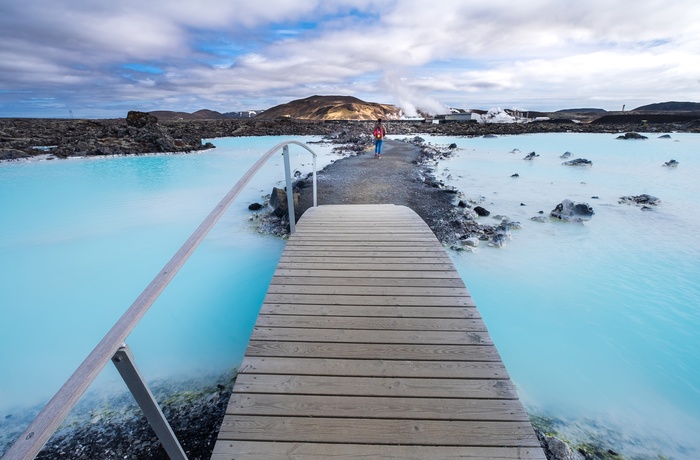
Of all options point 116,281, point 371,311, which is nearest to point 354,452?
point 371,311

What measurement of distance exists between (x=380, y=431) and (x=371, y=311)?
1183mm

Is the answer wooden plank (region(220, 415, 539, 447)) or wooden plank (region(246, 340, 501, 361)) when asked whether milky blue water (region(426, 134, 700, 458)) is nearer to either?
wooden plank (region(246, 340, 501, 361))

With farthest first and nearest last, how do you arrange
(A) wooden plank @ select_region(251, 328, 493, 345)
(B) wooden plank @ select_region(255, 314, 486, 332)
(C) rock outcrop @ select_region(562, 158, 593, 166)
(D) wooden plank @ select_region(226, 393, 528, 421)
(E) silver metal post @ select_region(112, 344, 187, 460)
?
(C) rock outcrop @ select_region(562, 158, 593, 166) < (B) wooden plank @ select_region(255, 314, 486, 332) < (A) wooden plank @ select_region(251, 328, 493, 345) < (D) wooden plank @ select_region(226, 393, 528, 421) < (E) silver metal post @ select_region(112, 344, 187, 460)

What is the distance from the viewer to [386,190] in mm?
9836

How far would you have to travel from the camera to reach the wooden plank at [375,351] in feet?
8.08

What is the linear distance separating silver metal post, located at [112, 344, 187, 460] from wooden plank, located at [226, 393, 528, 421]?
0.34 m

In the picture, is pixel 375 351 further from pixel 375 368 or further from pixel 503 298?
pixel 503 298

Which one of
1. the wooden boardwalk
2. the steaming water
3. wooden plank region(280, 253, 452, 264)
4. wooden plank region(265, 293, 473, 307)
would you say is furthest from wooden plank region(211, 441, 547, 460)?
wooden plank region(280, 253, 452, 264)

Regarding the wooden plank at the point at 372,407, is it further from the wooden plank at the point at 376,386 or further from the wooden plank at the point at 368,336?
the wooden plank at the point at 368,336

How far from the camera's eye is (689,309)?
211 inches

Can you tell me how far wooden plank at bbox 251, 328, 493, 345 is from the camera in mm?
2623

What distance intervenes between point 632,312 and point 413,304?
4.54 meters

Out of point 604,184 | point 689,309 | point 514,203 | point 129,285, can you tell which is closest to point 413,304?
point 689,309

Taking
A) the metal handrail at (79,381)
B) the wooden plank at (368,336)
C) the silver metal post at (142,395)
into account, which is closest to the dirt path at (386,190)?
the wooden plank at (368,336)
